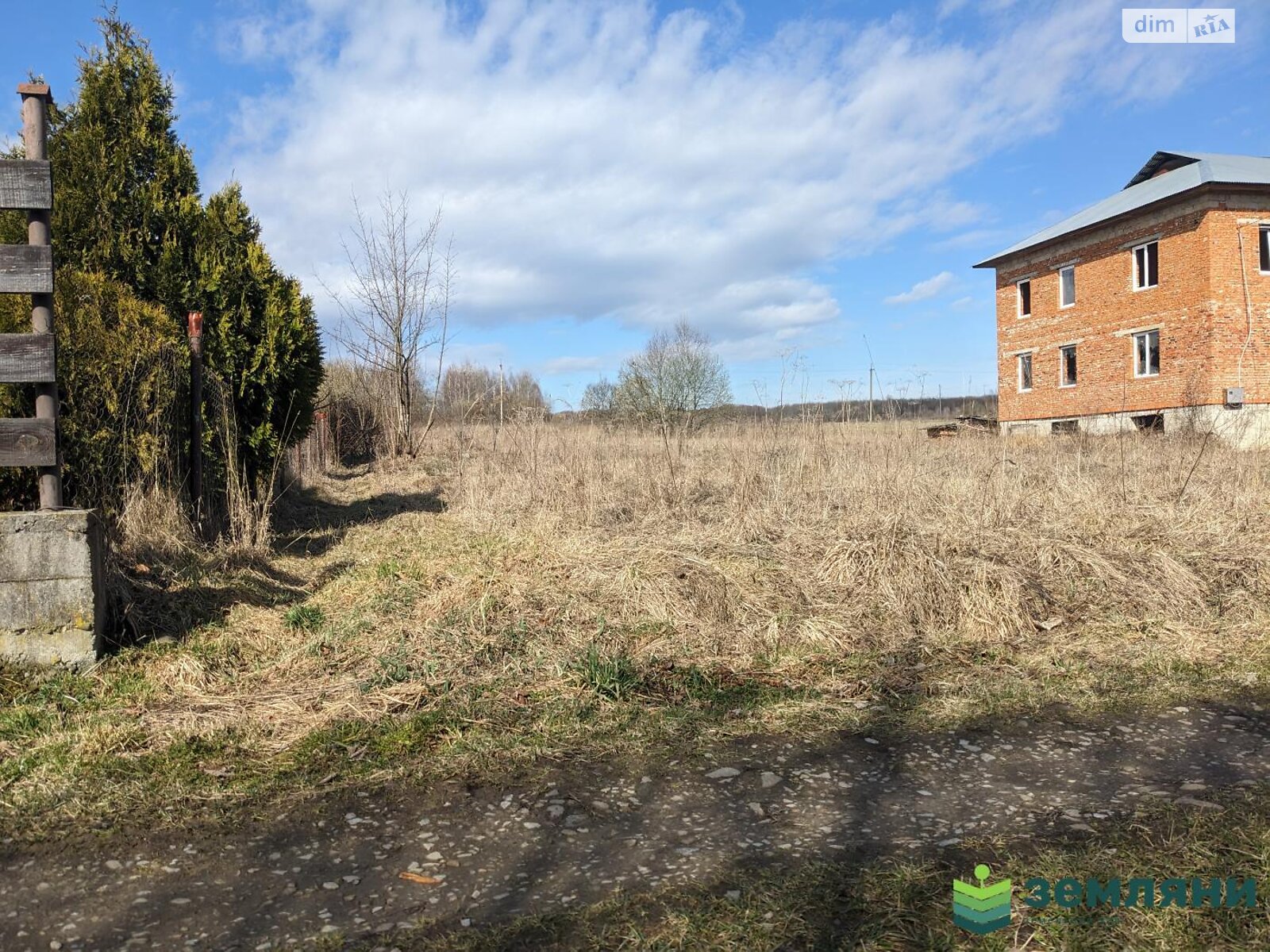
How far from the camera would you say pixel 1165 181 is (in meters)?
24.8

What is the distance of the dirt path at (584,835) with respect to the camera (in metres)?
2.37

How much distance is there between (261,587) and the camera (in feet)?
18.7

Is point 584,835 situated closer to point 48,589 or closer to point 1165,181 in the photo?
point 48,589

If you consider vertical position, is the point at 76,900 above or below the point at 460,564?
below

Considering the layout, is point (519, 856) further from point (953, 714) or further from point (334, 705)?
point (953, 714)

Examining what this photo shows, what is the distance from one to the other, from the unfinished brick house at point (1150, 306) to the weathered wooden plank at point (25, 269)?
20941 millimetres

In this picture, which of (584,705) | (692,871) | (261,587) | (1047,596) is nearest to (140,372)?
(261,587)

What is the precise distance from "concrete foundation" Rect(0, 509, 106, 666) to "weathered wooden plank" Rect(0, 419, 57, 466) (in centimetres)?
31

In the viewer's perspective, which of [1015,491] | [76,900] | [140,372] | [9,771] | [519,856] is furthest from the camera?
[1015,491]

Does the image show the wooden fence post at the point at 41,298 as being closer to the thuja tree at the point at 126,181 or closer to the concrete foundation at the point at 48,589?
the concrete foundation at the point at 48,589

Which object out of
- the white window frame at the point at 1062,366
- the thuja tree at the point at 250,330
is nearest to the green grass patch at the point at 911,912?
the thuja tree at the point at 250,330

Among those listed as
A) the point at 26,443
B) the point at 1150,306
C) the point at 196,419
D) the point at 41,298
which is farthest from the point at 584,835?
the point at 1150,306

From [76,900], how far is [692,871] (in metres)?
1.91

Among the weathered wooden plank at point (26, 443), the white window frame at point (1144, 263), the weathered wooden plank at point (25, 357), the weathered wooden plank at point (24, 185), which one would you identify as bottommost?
the weathered wooden plank at point (26, 443)
